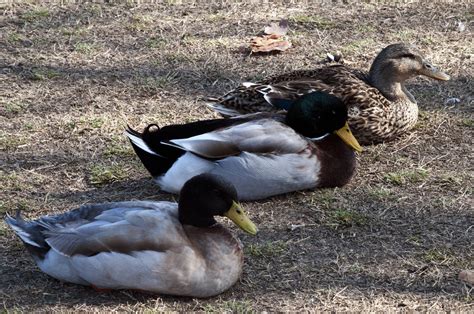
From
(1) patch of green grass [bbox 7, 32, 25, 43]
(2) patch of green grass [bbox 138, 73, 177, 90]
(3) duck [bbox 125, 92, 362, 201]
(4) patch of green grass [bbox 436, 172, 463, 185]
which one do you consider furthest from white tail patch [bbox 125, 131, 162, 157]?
(1) patch of green grass [bbox 7, 32, 25, 43]

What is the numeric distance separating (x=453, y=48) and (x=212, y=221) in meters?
3.84

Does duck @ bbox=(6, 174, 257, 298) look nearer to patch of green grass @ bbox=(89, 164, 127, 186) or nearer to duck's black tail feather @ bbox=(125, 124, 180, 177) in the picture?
duck's black tail feather @ bbox=(125, 124, 180, 177)

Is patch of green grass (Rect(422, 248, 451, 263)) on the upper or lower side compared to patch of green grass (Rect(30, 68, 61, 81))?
lower

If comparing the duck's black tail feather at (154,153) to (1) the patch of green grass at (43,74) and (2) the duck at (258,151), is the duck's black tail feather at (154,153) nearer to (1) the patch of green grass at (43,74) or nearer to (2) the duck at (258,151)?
(2) the duck at (258,151)

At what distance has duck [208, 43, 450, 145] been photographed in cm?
609

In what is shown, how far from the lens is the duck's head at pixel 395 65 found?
6336mm

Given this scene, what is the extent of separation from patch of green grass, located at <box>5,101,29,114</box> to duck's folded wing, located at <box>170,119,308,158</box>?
68.5 inches

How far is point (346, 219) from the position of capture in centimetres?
517

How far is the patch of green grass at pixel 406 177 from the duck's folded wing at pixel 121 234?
1776 mm

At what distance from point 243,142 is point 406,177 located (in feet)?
3.54

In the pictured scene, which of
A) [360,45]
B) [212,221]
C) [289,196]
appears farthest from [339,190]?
[360,45]

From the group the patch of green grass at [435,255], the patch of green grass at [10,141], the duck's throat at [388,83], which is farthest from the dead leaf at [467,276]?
the patch of green grass at [10,141]

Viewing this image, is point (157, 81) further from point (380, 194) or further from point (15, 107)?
point (380, 194)

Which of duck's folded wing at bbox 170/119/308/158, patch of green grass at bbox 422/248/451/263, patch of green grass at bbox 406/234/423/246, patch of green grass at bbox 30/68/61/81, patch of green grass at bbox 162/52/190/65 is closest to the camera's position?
patch of green grass at bbox 422/248/451/263
